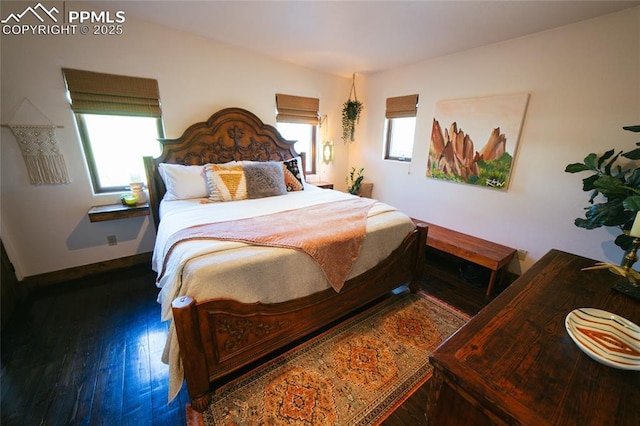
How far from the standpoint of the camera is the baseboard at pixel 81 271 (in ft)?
7.54

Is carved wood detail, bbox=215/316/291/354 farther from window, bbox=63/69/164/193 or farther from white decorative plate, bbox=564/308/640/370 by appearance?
window, bbox=63/69/164/193

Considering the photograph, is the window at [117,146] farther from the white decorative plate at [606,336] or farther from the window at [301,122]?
the white decorative plate at [606,336]

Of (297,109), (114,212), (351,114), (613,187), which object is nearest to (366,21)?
(297,109)

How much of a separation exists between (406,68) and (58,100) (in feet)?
12.5

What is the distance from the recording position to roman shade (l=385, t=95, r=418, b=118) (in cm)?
327

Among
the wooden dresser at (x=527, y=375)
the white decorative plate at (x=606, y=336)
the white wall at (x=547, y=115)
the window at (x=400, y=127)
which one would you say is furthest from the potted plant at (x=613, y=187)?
the window at (x=400, y=127)

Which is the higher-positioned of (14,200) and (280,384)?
(14,200)

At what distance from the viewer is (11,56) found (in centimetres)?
194

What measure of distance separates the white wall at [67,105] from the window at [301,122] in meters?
0.43

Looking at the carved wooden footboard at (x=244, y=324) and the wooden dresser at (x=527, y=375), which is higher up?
the wooden dresser at (x=527, y=375)

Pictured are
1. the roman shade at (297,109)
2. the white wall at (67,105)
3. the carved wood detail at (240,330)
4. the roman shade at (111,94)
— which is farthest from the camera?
the roman shade at (297,109)

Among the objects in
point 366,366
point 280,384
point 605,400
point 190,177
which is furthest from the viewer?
point 190,177

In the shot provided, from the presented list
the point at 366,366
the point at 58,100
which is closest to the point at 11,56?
the point at 58,100

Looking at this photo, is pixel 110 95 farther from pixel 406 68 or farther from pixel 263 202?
pixel 406 68
